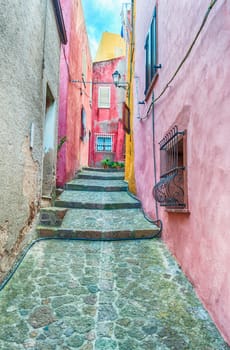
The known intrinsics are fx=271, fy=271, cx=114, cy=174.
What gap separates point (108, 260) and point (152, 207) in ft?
4.83

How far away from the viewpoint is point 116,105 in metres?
14.4

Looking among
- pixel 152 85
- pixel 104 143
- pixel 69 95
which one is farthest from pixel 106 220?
pixel 104 143

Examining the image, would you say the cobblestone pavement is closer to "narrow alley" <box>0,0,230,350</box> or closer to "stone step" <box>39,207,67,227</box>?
"narrow alley" <box>0,0,230,350</box>

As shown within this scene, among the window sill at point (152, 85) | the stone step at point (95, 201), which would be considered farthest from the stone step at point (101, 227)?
the window sill at point (152, 85)

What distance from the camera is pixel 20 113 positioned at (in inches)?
113

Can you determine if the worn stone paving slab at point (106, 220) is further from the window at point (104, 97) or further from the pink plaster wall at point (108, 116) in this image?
the window at point (104, 97)

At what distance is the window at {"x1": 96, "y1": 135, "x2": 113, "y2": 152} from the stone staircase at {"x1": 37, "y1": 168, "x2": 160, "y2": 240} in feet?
25.5

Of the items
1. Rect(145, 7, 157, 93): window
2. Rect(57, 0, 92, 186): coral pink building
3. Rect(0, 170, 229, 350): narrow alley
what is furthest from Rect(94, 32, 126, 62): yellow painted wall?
Rect(0, 170, 229, 350): narrow alley

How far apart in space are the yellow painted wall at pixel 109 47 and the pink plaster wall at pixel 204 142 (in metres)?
15.4


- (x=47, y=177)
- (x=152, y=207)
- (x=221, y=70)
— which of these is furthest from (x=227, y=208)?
(x=47, y=177)

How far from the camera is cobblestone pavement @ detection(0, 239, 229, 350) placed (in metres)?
1.82

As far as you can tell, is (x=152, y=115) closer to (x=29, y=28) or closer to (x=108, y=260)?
(x=29, y=28)

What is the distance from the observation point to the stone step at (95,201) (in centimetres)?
518

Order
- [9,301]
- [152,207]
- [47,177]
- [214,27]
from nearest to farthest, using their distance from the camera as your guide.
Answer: [214,27] → [9,301] → [152,207] → [47,177]
